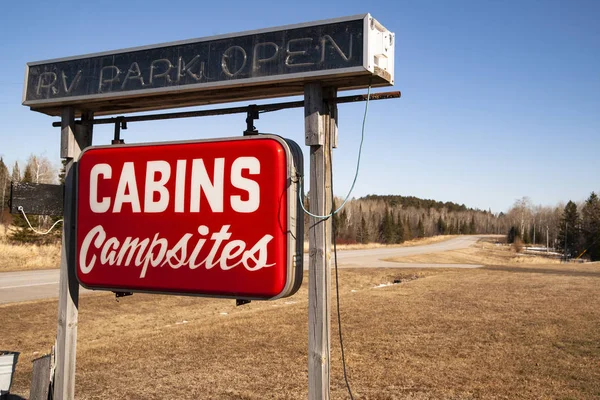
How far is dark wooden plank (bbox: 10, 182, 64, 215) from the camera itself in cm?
470

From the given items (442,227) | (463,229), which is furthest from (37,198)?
(463,229)

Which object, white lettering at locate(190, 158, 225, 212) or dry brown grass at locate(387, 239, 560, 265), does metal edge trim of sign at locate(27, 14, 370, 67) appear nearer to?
white lettering at locate(190, 158, 225, 212)

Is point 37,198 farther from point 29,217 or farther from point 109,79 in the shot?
point 29,217

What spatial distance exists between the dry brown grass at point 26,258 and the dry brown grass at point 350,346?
11.2 metres

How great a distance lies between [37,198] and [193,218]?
171 cm

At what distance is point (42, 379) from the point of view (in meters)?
4.76

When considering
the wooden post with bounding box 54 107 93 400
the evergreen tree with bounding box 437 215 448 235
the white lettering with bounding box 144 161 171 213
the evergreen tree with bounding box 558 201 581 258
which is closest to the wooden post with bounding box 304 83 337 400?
the white lettering with bounding box 144 161 171 213

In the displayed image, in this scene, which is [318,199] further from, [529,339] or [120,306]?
[120,306]

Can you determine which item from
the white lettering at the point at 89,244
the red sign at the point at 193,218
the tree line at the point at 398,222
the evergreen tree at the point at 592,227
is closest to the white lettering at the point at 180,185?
the red sign at the point at 193,218

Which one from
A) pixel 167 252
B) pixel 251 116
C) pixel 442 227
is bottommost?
pixel 167 252

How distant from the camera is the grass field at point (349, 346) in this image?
21.1 ft

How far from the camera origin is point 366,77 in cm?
366

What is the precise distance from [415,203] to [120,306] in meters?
181

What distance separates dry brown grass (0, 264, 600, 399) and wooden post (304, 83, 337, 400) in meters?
2.56
